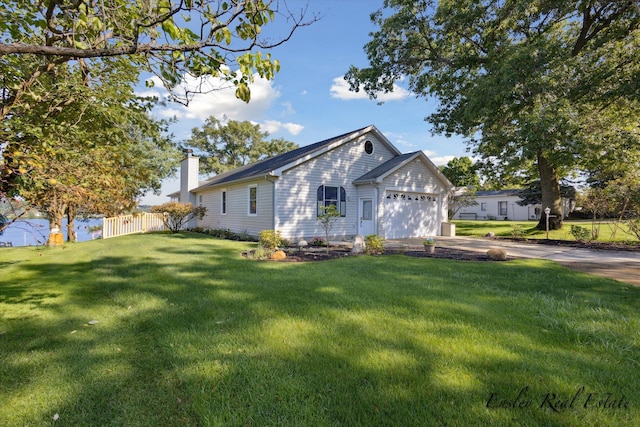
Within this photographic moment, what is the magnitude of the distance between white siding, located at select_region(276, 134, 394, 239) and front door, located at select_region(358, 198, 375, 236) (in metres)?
0.28

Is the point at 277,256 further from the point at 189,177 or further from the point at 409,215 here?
Result: the point at 189,177

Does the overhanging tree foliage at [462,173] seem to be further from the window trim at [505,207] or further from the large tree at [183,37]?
the large tree at [183,37]

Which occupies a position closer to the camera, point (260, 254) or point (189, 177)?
point (260, 254)

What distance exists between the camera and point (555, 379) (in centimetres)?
254

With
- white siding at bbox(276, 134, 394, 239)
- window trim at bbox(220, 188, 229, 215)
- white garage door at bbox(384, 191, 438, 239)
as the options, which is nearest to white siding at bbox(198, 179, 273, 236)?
window trim at bbox(220, 188, 229, 215)

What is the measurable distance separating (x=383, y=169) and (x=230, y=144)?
97.7ft

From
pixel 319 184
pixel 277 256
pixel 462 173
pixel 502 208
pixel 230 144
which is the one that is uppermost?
pixel 230 144

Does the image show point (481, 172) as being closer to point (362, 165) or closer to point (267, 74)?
point (362, 165)

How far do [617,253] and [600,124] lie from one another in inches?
215

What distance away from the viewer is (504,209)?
1469 inches

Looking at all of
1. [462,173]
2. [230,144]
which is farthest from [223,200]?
[462,173]

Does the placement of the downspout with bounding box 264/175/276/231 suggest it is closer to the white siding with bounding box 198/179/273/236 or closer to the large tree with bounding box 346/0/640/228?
the white siding with bounding box 198/179/273/236

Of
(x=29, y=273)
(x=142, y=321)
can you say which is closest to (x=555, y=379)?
(x=142, y=321)

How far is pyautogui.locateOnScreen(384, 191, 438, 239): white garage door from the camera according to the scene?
14.9m
